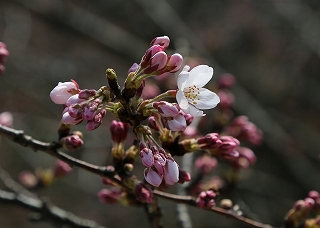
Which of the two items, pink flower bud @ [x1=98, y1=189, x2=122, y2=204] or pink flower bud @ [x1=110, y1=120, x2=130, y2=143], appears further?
pink flower bud @ [x1=98, y1=189, x2=122, y2=204]

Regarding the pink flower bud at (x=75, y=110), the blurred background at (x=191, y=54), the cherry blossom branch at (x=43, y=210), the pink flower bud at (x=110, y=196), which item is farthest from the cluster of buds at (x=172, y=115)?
the blurred background at (x=191, y=54)

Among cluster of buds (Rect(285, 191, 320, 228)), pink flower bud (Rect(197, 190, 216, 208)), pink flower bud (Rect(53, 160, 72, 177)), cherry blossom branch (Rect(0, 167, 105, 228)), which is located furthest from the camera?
pink flower bud (Rect(53, 160, 72, 177))

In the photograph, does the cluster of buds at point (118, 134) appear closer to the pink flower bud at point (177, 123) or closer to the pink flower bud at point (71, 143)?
the pink flower bud at point (71, 143)

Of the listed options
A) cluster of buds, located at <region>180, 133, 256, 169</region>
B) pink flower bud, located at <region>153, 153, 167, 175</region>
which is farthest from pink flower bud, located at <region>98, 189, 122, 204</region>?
pink flower bud, located at <region>153, 153, 167, 175</region>

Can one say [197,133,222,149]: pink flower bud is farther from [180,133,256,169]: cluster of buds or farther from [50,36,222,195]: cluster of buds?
[50,36,222,195]: cluster of buds

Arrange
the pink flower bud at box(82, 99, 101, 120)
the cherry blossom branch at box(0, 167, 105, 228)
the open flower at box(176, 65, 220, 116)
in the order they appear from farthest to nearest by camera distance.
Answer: the cherry blossom branch at box(0, 167, 105, 228)
the open flower at box(176, 65, 220, 116)
the pink flower bud at box(82, 99, 101, 120)

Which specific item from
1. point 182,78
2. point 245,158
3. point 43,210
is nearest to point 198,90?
point 182,78

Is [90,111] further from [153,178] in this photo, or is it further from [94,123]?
[153,178]
